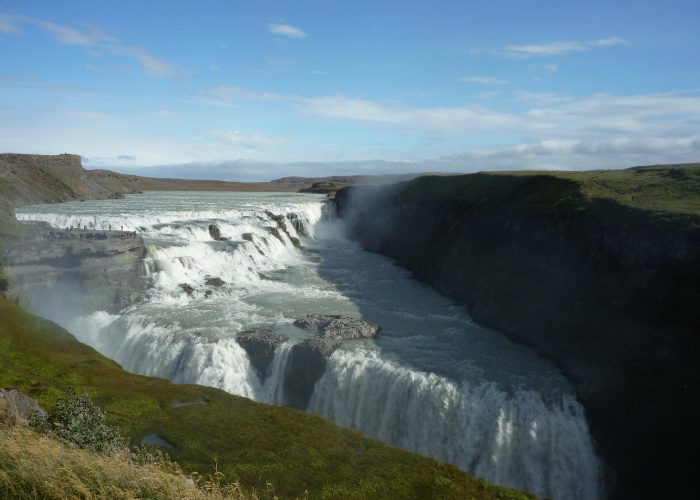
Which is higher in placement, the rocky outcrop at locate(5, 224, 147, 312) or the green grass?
the green grass

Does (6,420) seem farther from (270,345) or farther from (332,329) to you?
(332,329)

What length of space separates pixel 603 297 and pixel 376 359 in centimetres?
1519

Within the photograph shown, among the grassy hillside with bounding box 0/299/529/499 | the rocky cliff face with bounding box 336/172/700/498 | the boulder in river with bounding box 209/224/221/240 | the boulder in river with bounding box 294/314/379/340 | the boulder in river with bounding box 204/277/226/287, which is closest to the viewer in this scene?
the grassy hillside with bounding box 0/299/529/499

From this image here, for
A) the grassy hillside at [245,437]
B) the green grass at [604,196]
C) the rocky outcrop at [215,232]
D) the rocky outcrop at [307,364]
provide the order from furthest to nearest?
the rocky outcrop at [215,232] → the green grass at [604,196] → the rocky outcrop at [307,364] → the grassy hillside at [245,437]

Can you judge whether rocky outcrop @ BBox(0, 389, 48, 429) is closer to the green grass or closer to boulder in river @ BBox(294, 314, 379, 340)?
boulder in river @ BBox(294, 314, 379, 340)

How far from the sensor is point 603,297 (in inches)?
1328

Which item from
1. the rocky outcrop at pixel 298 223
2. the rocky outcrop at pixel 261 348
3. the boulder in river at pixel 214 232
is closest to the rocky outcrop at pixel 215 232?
the boulder in river at pixel 214 232

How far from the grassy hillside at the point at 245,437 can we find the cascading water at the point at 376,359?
767cm

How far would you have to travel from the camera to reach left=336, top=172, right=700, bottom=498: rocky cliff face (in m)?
25.1

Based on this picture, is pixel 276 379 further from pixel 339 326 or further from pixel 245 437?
pixel 245 437

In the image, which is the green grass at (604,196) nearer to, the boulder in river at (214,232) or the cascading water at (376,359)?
the cascading water at (376,359)

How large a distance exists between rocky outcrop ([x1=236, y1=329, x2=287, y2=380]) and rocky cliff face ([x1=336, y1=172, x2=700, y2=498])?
16.7 meters

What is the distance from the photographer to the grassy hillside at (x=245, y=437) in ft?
54.9

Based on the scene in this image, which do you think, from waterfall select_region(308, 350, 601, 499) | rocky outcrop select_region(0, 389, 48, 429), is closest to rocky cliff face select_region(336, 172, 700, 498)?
waterfall select_region(308, 350, 601, 499)
